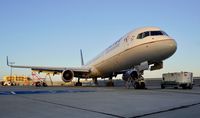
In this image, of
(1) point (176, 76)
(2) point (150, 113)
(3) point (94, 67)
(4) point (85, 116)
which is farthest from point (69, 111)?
(3) point (94, 67)

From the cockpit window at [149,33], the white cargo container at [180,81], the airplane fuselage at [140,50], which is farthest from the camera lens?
the white cargo container at [180,81]

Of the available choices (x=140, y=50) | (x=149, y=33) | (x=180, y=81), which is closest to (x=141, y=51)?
(x=140, y=50)

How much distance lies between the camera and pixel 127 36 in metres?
23.2

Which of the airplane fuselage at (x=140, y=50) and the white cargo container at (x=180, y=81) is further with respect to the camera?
the white cargo container at (x=180, y=81)

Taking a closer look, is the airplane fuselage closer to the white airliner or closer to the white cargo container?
the white airliner

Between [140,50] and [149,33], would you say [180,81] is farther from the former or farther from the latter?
[140,50]

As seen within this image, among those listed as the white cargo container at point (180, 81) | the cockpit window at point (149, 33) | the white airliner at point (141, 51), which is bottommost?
the white cargo container at point (180, 81)

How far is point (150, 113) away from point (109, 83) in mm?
27947

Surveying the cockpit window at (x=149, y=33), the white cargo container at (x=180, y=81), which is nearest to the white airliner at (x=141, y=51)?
the cockpit window at (x=149, y=33)

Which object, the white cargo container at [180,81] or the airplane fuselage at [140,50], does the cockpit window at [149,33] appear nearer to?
the airplane fuselage at [140,50]

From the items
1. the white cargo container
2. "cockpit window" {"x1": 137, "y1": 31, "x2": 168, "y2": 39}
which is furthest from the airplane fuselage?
the white cargo container

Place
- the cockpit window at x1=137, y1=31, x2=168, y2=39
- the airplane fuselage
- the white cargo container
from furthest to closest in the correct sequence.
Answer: the white cargo container → the cockpit window at x1=137, y1=31, x2=168, y2=39 → the airplane fuselage

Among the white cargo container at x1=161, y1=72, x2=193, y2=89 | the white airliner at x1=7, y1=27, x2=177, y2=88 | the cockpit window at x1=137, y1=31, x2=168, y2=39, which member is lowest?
the white cargo container at x1=161, y1=72, x2=193, y2=89

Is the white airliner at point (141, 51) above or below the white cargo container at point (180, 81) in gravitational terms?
above
